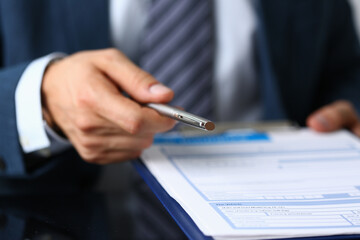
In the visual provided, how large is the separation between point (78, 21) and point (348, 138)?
1.39 ft

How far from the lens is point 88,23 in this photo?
57 cm

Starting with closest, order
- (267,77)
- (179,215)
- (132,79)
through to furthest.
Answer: (179,215)
(132,79)
(267,77)

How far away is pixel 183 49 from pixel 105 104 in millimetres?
319

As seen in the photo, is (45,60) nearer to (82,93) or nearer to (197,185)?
(82,93)

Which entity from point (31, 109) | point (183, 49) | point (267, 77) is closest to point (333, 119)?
point (267, 77)

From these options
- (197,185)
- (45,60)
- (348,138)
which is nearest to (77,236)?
(197,185)

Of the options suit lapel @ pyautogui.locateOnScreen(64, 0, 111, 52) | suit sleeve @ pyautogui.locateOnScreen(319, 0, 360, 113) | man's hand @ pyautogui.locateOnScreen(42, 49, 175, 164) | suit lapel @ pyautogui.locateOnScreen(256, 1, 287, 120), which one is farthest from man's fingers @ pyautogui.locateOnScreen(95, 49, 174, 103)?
suit sleeve @ pyautogui.locateOnScreen(319, 0, 360, 113)

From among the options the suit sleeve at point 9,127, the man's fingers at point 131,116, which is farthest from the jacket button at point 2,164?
the man's fingers at point 131,116

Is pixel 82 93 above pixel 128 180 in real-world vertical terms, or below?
above

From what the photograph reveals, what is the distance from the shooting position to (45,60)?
16.1 inches

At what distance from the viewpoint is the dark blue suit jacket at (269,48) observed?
455mm

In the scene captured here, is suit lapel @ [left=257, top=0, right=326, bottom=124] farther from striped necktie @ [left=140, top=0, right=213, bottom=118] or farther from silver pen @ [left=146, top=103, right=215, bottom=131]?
silver pen @ [left=146, top=103, right=215, bottom=131]

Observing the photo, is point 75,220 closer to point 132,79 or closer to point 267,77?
point 132,79

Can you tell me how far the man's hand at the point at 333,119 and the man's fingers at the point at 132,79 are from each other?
231mm
